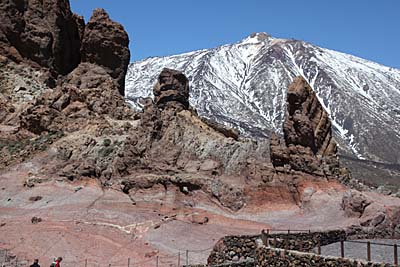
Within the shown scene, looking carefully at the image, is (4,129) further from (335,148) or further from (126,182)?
(335,148)

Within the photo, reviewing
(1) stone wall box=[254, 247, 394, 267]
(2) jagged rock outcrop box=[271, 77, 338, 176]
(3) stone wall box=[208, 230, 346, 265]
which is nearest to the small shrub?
(2) jagged rock outcrop box=[271, 77, 338, 176]

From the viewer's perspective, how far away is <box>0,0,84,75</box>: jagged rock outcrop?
54750mm

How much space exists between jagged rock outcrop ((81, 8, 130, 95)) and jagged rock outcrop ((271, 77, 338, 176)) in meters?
20.4

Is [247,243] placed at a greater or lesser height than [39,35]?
lesser

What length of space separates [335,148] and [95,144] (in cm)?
1489

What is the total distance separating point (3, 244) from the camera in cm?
2888

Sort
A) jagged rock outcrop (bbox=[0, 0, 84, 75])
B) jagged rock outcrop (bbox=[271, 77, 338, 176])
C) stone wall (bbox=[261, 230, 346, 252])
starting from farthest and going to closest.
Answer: jagged rock outcrop (bbox=[0, 0, 84, 75]) < jagged rock outcrop (bbox=[271, 77, 338, 176]) < stone wall (bbox=[261, 230, 346, 252])

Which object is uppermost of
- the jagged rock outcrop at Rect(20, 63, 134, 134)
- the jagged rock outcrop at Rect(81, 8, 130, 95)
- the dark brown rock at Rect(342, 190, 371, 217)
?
→ the jagged rock outcrop at Rect(81, 8, 130, 95)

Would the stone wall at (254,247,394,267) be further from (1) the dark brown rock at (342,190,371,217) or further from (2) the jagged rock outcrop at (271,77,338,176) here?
(2) the jagged rock outcrop at (271,77,338,176)

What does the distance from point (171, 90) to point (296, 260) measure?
31934mm

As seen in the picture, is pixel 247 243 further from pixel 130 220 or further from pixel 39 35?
pixel 39 35

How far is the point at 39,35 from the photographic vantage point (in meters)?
55.2

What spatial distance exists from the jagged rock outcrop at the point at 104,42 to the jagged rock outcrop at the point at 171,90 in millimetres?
8484

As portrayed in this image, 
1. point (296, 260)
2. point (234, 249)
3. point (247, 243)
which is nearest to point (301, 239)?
point (247, 243)
